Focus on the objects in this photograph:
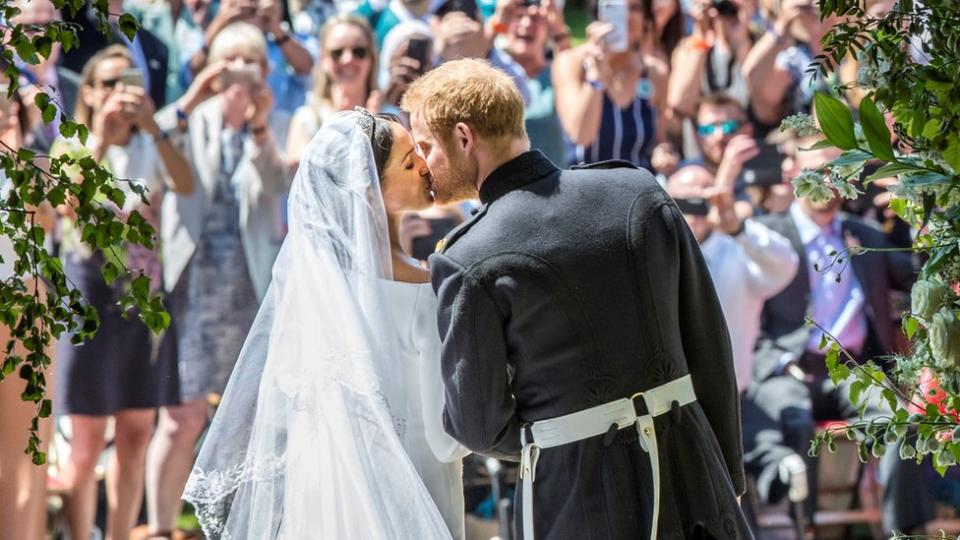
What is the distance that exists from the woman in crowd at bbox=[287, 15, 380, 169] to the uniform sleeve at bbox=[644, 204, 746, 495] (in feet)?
11.8

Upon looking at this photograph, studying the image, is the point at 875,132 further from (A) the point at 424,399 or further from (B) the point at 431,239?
Answer: (B) the point at 431,239

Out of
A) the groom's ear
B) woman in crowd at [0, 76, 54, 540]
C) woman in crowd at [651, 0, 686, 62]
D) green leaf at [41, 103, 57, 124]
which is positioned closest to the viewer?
green leaf at [41, 103, 57, 124]

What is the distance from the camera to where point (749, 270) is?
5.70 meters


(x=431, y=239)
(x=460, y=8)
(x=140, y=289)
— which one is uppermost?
(x=460, y=8)

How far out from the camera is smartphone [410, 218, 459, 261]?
5406mm

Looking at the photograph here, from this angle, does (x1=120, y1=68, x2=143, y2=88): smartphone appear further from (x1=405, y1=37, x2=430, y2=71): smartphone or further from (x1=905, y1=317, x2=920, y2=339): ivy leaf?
(x1=905, y1=317, x2=920, y2=339): ivy leaf

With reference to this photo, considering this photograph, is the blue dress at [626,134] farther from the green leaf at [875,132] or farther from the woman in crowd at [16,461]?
the green leaf at [875,132]

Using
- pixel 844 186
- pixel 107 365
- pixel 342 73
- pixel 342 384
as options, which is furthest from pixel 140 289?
pixel 342 73

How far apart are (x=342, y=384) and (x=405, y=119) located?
11.0 feet

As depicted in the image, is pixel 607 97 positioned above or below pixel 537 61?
below

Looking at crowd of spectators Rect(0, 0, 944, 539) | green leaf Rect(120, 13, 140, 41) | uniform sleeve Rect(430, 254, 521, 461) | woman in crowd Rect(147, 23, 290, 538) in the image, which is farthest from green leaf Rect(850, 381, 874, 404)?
woman in crowd Rect(147, 23, 290, 538)

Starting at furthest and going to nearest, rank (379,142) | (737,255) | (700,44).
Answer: (700,44) < (737,255) < (379,142)

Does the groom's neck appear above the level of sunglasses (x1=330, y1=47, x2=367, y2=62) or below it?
below

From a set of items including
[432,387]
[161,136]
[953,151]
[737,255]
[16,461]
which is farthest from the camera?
[737,255]
